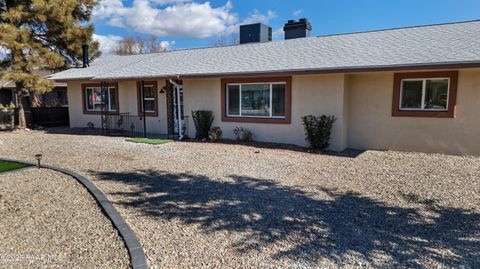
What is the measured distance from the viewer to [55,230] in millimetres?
4078

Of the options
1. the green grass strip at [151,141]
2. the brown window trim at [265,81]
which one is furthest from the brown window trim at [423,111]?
the green grass strip at [151,141]

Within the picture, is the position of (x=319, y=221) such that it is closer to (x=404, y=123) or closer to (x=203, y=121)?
(x=404, y=123)

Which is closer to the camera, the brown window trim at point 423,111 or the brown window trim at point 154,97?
the brown window trim at point 423,111

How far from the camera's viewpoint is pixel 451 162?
8.13 m

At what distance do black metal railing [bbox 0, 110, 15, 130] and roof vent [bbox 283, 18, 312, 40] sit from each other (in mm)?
14460

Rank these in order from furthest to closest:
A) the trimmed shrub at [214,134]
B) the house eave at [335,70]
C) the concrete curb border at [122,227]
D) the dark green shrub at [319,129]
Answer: the trimmed shrub at [214,134] < the dark green shrub at [319,129] < the house eave at [335,70] < the concrete curb border at [122,227]

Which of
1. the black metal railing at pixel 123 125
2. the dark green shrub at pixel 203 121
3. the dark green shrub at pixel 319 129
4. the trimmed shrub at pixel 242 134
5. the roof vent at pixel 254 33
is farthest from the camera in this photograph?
the roof vent at pixel 254 33

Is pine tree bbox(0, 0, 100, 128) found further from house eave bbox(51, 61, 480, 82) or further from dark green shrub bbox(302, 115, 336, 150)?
dark green shrub bbox(302, 115, 336, 150)

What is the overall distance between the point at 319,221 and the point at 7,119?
17763 millimetres

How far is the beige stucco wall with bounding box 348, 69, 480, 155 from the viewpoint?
876 cm

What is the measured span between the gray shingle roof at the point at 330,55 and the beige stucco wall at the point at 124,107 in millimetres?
751

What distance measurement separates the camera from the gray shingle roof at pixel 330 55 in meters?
8.72

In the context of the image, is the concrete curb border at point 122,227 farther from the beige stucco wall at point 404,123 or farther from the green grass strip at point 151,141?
the beige stucco wall at point 404,123

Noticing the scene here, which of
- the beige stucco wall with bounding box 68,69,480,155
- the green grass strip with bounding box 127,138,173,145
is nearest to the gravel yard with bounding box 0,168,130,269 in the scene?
the green grass strip with bounding box 127,138,173,145
